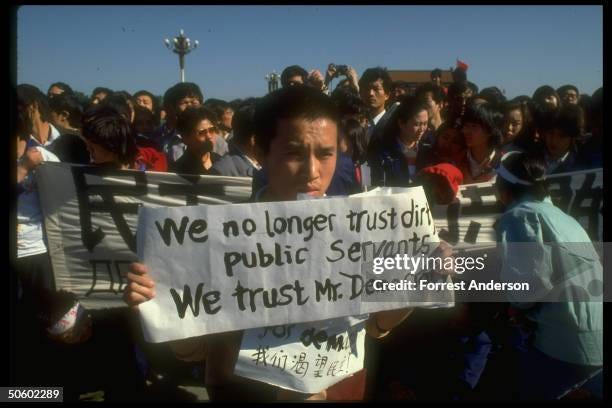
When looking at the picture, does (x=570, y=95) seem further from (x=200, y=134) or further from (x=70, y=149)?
(x=70, y=149)

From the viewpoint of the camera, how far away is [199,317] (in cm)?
162

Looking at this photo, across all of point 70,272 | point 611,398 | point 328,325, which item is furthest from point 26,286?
point 611,398

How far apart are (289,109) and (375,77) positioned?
3.12 m

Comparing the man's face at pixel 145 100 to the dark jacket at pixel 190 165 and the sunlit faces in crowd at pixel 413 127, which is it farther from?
the sunlit faces in crowd at pixel 413 127

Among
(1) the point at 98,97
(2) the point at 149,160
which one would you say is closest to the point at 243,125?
(2) the point at 149,160

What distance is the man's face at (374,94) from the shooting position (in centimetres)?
459

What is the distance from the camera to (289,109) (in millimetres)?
1688

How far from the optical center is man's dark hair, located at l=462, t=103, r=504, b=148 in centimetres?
340

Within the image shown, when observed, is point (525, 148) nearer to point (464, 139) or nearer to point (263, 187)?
point (464, 139)

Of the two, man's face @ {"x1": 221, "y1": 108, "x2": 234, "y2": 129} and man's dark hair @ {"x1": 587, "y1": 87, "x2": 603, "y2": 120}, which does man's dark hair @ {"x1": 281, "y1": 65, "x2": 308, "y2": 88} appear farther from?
man's dark hair @ {"x1": 587, "y1": 87, "x2": 603, "y2": 120}

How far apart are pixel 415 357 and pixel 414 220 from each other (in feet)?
5.50

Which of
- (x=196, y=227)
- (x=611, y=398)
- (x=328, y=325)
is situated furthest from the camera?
(x=611, y=398)

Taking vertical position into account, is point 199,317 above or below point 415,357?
above

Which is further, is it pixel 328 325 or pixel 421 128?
pixel 421 128
